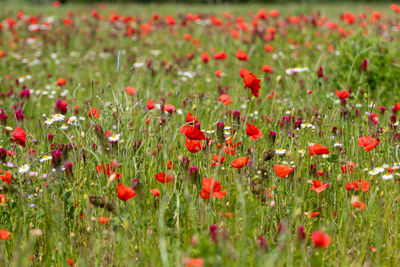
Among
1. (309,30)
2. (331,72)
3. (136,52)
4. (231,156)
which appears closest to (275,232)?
(231,156)

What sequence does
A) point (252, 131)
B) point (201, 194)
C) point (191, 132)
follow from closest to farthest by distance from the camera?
1. point (201, 194)
2. point (191, 132)
3. point (252, 131)

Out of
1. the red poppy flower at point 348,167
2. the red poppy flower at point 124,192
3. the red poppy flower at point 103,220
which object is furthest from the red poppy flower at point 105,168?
the red poppy flower at point 348,167

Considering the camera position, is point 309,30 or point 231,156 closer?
point 231,156

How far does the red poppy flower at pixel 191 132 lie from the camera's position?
1.93 m

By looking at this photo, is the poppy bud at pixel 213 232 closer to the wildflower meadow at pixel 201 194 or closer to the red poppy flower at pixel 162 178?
the wildflower meadow at pixel 201 194

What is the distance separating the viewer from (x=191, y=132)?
1954mm

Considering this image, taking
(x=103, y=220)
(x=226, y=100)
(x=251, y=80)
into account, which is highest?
(x=251, y=80)

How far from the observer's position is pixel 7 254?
6.11 feet

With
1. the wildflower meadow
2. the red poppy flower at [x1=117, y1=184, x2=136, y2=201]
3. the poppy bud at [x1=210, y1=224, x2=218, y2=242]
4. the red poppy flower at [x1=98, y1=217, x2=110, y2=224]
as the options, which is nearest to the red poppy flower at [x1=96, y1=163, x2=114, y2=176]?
the wildflower meadow

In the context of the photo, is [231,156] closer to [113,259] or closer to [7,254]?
[113,259]

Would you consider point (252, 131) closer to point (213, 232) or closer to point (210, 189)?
point (210, 189)

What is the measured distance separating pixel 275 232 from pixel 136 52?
14.3ft

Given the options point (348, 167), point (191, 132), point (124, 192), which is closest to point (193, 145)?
point (191, 132)

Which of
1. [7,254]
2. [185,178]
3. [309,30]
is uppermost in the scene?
[309,30]
